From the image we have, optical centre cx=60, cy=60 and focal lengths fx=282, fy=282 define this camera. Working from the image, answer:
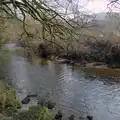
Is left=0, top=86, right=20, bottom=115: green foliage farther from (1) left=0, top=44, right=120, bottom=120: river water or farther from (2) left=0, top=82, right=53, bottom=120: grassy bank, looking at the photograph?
(1) left=0, top=44, right=120, bottom=120: river water

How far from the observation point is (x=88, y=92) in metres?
20.5

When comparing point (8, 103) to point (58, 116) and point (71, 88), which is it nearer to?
point (58, 116)

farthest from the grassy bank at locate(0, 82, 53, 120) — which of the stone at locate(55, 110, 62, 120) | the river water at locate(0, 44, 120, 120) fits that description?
the river water at locate(0, 44, 120, 120)

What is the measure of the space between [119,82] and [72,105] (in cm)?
855

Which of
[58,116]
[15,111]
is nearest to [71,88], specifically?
[58,116]

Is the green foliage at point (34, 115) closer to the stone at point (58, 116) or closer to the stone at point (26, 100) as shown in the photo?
the stone at point (58, 116)

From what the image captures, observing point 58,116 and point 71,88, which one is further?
point 71,88

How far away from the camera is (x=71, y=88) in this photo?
70.3 feet

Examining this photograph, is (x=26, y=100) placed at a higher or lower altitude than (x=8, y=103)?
lower

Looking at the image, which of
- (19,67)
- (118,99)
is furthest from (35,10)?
(19,67)

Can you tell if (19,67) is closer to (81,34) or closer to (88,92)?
(88,92)

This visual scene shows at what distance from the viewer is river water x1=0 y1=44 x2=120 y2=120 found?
16.6 meters

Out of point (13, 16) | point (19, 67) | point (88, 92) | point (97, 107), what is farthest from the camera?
point (19, 67)

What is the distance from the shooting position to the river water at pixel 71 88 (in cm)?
1658
